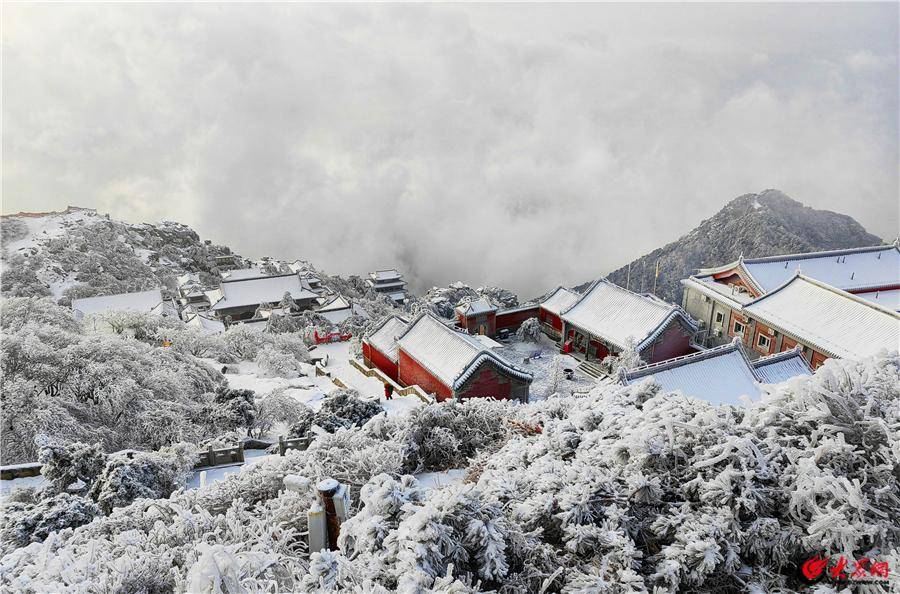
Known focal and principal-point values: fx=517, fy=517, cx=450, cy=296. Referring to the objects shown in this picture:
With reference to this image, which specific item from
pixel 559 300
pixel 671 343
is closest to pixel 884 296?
pixel 671 343

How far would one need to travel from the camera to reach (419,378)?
20641mm

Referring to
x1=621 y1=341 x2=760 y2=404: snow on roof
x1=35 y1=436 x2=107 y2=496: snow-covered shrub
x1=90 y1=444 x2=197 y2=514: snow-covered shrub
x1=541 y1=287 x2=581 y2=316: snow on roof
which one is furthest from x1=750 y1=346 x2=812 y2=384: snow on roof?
x1=35 y1=436 x2=107 y2=496: snow-covered shrub

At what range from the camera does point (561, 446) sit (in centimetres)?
768

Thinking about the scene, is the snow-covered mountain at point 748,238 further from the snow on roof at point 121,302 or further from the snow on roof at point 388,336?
the snow on roof at point 121,302

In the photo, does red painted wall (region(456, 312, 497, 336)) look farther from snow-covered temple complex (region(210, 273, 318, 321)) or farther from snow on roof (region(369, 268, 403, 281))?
snow on roof (region(369, 268, 403, 281))

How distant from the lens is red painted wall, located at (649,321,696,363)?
22844 millimetres

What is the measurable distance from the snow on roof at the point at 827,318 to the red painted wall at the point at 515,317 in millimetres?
10374

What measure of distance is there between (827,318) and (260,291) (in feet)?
134

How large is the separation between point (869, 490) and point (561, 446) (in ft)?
11.7

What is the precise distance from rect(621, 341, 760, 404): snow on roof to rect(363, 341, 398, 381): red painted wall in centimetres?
1120

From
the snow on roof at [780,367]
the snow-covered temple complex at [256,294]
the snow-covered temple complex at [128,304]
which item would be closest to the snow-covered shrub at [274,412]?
the snow on roof at [780,367]

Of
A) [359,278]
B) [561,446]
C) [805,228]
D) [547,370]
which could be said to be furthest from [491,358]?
[805,228]

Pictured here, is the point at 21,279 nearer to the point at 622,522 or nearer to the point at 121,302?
the point at 121,302

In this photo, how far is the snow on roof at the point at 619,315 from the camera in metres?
22.6
